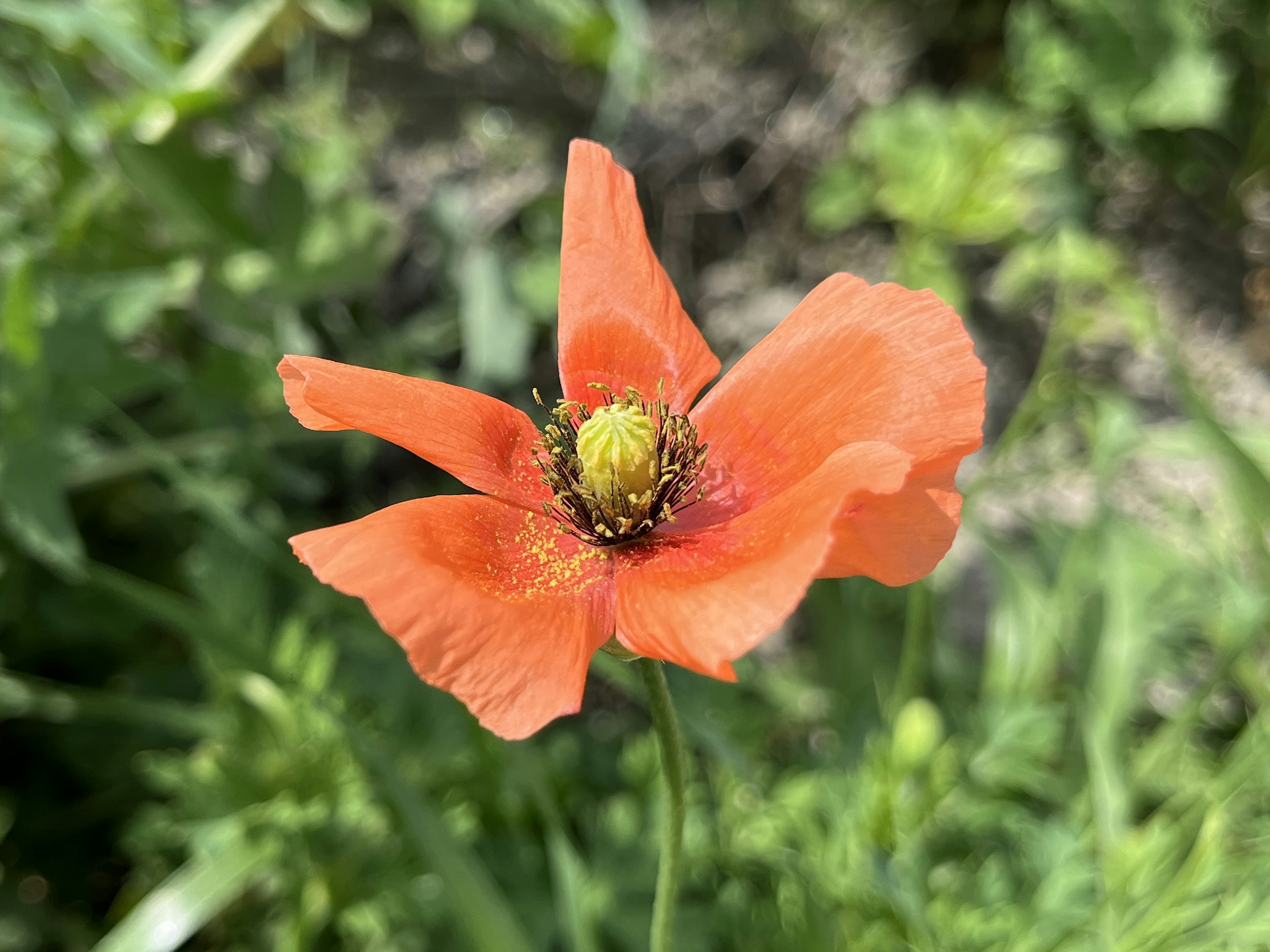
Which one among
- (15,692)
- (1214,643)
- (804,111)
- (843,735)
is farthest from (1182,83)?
(15,692)

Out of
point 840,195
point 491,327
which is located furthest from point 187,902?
point 840,195

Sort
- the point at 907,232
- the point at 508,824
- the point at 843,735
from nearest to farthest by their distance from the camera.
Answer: the point at 508,824, the point at 843,735, the point at 907,232

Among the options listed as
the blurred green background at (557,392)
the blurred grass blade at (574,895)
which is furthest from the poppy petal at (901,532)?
the blurred grass blade at (574,895)

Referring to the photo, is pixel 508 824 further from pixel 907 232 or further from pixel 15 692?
pixel 907 232

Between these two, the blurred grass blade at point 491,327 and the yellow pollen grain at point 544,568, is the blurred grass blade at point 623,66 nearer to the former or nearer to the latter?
the blurred grass blade at point 491,327

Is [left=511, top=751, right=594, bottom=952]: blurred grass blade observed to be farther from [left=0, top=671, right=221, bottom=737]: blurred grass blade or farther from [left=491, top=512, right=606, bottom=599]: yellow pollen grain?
[left=0, top=671, right=221, bottom=737]: blurred grass blade

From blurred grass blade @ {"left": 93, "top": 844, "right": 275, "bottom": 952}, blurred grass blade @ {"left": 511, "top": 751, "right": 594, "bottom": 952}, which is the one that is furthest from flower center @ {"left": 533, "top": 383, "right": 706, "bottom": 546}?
blurred grass blade @ {"left": 93, "top": 844, "right": 275, "bottom": 952}

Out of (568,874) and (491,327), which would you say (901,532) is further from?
(491,327)

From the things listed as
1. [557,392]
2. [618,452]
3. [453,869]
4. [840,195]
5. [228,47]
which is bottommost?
[557,392]
